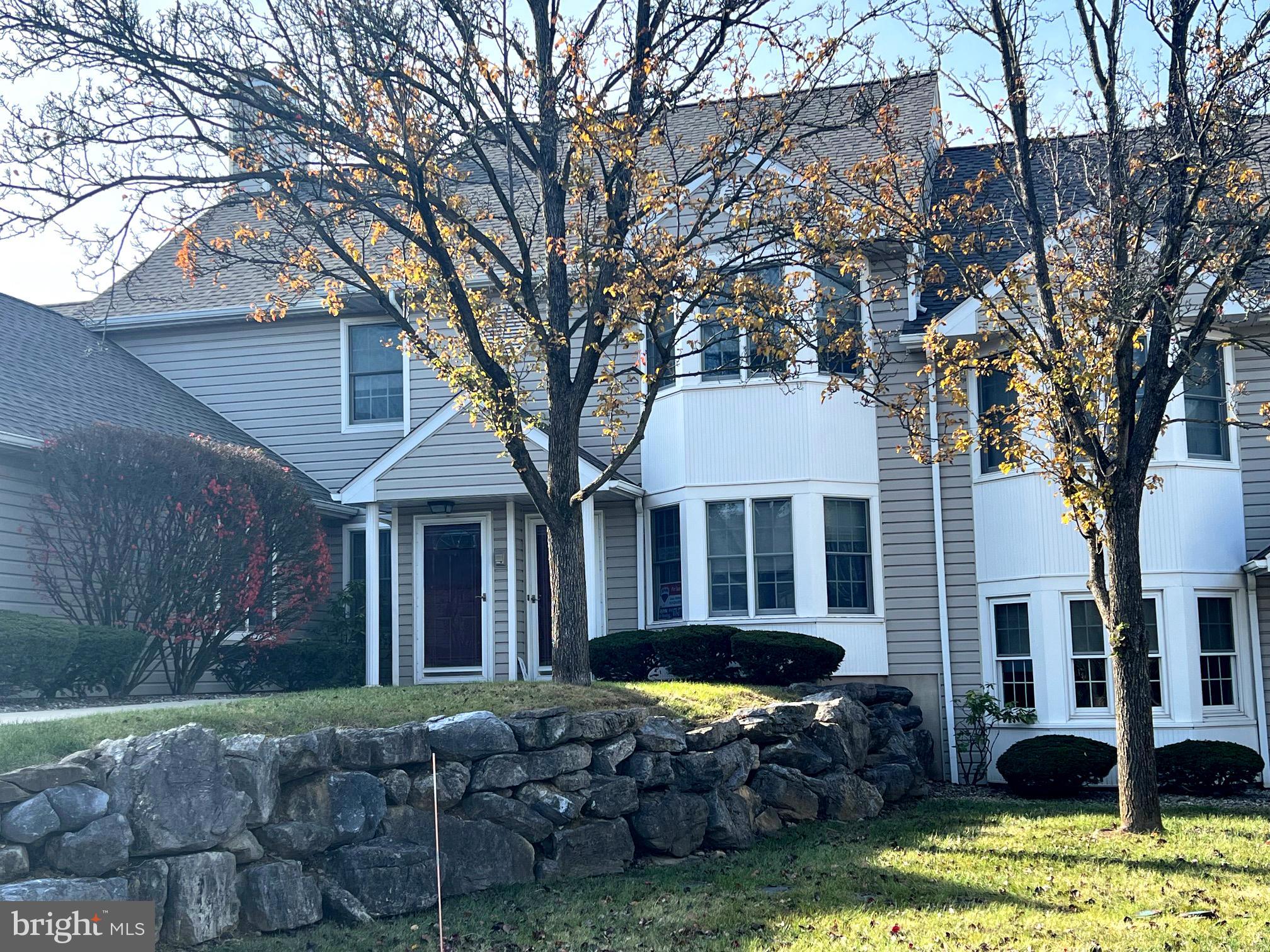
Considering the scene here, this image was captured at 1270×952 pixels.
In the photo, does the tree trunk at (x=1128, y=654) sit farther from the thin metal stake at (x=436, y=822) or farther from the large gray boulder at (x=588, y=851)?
the thin metal stake at (x=436, y=822)

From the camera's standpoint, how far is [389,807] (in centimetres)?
875

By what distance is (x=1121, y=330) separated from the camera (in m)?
10.8

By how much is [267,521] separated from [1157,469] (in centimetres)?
1078

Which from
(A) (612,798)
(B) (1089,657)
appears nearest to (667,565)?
(B) (1089,657)

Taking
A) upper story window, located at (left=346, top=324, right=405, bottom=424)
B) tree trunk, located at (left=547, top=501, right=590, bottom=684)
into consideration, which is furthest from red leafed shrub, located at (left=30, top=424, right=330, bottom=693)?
tree trunk, located at (left=547, top=501, right=590, bottom=684)

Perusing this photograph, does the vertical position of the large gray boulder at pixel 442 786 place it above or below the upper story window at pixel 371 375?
below

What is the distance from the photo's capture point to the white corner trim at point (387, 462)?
15969mm

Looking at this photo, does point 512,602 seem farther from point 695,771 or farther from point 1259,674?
Answer: point 1259,674

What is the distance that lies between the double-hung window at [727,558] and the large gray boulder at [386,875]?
7.90m

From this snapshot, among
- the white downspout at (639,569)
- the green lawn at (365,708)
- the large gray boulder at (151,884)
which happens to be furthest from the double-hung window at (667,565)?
the large gray boulder at (151,884)

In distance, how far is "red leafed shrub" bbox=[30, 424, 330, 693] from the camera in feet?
45.6

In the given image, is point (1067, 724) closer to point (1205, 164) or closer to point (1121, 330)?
point (1121, 330)

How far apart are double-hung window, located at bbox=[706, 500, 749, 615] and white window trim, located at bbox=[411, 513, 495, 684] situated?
292 cm

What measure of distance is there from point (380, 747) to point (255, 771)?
1043mm
